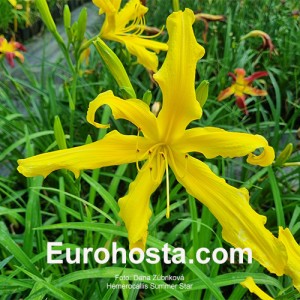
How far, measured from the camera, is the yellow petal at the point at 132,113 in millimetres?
879

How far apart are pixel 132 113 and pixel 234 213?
287 mm

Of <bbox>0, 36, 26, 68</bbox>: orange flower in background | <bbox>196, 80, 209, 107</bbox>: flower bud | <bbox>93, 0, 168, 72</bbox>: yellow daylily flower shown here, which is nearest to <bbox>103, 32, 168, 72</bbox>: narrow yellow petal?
<bbox>93, 0, 168, 72</bbox>: yellow daylily flower

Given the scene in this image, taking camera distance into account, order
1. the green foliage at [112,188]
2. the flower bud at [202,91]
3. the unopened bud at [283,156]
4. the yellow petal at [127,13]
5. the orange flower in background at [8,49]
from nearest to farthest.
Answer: the flower bud at [202,91] < the green foliage at [112,188] < the unopened bud at [283,156] < the yellow petal at [127,13] < the orange flower in background at [8,49]

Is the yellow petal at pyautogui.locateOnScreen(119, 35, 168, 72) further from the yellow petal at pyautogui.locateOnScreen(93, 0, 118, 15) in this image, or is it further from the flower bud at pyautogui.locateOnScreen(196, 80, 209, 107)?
the flower bud at pyautogui.locateOnScreen(196, 80, 209, 107)

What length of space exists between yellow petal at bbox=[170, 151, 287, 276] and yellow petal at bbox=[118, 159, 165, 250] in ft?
0.16

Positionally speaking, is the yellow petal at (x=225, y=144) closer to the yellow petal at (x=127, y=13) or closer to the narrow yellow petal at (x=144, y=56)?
the narrow yellow petal at (x=144, y=56)

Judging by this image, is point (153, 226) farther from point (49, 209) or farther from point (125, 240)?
point (49, 209)

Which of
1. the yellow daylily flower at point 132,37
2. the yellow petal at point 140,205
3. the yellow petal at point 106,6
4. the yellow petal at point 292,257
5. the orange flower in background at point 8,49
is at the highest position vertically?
the yellow petal at point 106,6

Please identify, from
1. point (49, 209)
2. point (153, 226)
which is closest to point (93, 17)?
point (49, 209)

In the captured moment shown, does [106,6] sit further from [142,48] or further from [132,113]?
[132,113]

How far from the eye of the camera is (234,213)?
2.98 feet

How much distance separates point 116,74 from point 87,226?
38cm

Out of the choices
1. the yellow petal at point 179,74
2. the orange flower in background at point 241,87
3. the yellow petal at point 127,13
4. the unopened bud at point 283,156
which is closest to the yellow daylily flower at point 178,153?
the yellow petal at point 179,74

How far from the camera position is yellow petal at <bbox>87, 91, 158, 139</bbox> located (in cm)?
88
